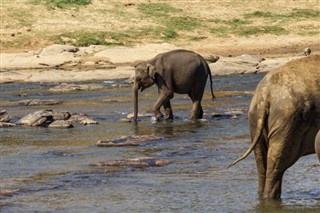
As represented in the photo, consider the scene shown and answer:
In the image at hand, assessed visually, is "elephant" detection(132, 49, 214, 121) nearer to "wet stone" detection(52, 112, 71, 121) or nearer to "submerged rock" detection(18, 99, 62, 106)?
"wet stone" detection(52, 112, 71, 121)

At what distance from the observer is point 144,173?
1159cm

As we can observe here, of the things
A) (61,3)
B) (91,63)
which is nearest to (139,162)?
(91,63)

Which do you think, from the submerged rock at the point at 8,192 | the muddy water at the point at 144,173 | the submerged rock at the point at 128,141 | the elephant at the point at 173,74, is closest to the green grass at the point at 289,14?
the elephant at the point at 173,74

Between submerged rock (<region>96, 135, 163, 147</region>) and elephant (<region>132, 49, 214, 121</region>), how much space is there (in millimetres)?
3545

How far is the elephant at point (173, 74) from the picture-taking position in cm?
1875

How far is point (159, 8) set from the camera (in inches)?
1556

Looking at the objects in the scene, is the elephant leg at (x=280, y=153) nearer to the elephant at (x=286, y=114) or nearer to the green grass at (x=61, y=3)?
the elephant at (x=286, y=114)

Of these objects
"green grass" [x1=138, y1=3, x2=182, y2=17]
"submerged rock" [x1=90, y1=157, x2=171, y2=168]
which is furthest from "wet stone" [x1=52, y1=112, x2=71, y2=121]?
"green grass" [x1=138, y1=3, x2=182, y2=17]

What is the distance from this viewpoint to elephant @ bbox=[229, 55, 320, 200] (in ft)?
30.3

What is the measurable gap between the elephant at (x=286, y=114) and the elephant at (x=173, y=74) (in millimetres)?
9126

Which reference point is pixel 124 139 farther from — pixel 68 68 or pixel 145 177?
pixel 68 68

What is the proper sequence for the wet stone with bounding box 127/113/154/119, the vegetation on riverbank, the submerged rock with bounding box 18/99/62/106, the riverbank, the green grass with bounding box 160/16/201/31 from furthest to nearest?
the green grass with bounding box 160/16/201/31, the vegetation on riverbank, the riverbank, the submerged rock with bounding box 18/99/62/106, the wet stone with bounding box 127/113/154/119

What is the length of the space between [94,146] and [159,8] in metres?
25.4

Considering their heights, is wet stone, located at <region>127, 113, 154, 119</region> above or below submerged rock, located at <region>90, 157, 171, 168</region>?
below
